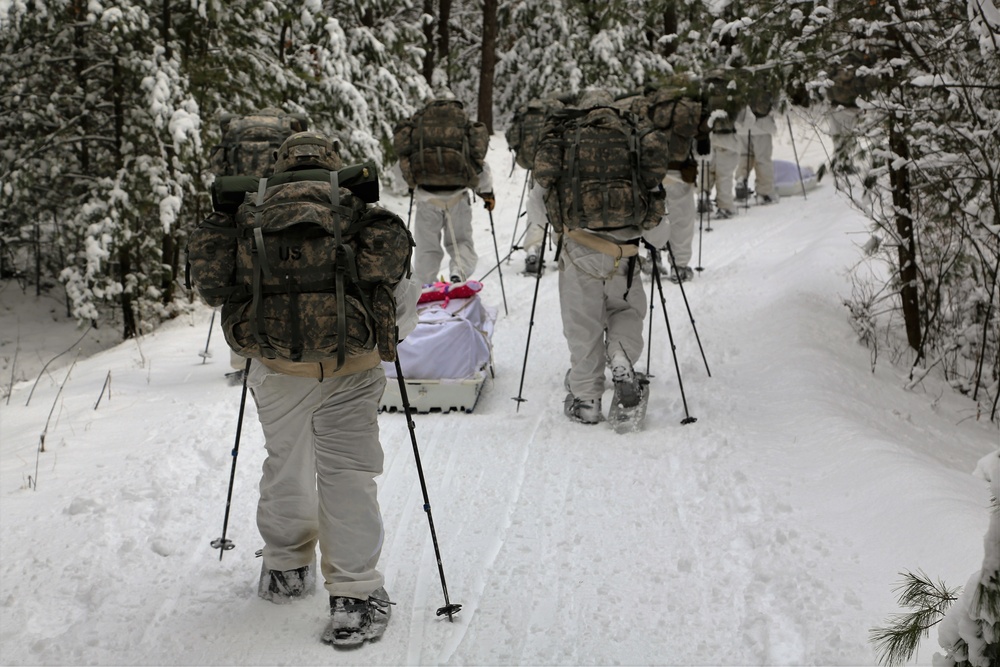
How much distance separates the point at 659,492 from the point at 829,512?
3.55 ft

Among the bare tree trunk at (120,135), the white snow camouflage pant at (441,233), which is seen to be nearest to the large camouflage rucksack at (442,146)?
the white snow camouflage pant at (441,233)

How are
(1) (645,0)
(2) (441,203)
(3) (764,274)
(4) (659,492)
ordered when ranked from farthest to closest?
(3) (764,274) → (2) (441,203) → (1) (645,0) → (4) (659,492)

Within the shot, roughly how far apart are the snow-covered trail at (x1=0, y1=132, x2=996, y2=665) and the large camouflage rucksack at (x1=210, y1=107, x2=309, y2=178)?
203 cm

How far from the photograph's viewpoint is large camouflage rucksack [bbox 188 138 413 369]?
3.71m

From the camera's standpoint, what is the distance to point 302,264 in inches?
146

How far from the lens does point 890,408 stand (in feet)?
25.0

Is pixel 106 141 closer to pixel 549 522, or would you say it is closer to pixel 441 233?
pixel 441 233

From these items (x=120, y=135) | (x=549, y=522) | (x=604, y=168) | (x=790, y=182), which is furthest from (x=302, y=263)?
(x=790, y=182)

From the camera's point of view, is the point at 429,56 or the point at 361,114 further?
the point at 429,56

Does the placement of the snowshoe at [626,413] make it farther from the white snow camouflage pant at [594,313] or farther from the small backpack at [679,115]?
the small backpack at [679,115]

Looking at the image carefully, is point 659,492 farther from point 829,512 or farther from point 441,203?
point 441,203

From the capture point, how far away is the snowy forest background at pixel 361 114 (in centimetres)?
689

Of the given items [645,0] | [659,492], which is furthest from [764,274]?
[659,492]

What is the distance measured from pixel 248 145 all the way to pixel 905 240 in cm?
618
